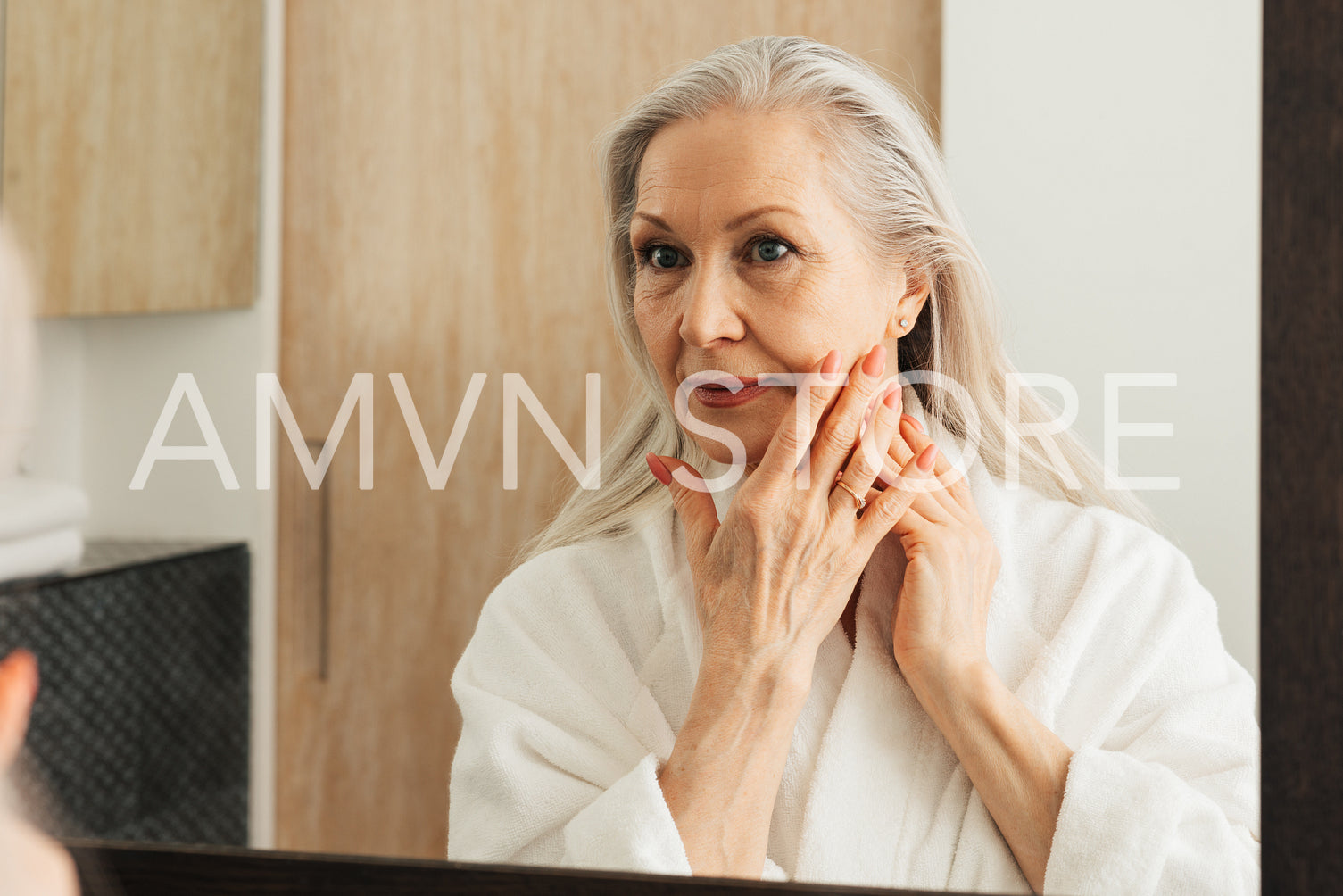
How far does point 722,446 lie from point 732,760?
152 mm

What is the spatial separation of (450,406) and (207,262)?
0.56 ft

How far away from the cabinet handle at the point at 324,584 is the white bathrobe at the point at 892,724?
8 cm

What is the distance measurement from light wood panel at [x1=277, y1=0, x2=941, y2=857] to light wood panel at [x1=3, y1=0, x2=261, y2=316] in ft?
0.13

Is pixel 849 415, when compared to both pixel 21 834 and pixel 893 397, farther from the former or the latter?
pixel 21 834

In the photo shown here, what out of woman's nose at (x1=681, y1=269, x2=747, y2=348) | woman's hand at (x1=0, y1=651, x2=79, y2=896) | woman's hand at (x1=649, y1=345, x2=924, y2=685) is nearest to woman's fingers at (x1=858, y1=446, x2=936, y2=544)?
woman's hand at (x1=649, y1=345, x2=924, y2=685)

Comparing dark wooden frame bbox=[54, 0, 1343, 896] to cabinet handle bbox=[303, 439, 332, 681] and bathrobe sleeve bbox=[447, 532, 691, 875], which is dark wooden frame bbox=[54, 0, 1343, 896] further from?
cabinet handle bbox=[303, 439, 332, 681]

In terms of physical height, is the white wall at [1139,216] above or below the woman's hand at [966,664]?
above

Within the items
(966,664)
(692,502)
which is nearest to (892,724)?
(966,664)

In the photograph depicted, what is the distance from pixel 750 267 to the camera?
42 centimetres

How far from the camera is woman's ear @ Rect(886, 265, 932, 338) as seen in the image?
0.44 meters

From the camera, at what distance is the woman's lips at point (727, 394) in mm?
431

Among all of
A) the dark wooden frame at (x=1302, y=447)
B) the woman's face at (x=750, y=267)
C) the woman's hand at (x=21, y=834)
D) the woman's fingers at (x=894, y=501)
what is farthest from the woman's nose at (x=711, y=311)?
the woman's hand at (x=21, y=834)

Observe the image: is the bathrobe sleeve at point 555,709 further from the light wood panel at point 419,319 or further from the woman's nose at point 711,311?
the woman's nose at point 711,311

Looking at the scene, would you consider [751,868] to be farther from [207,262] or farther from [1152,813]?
[207,262]
